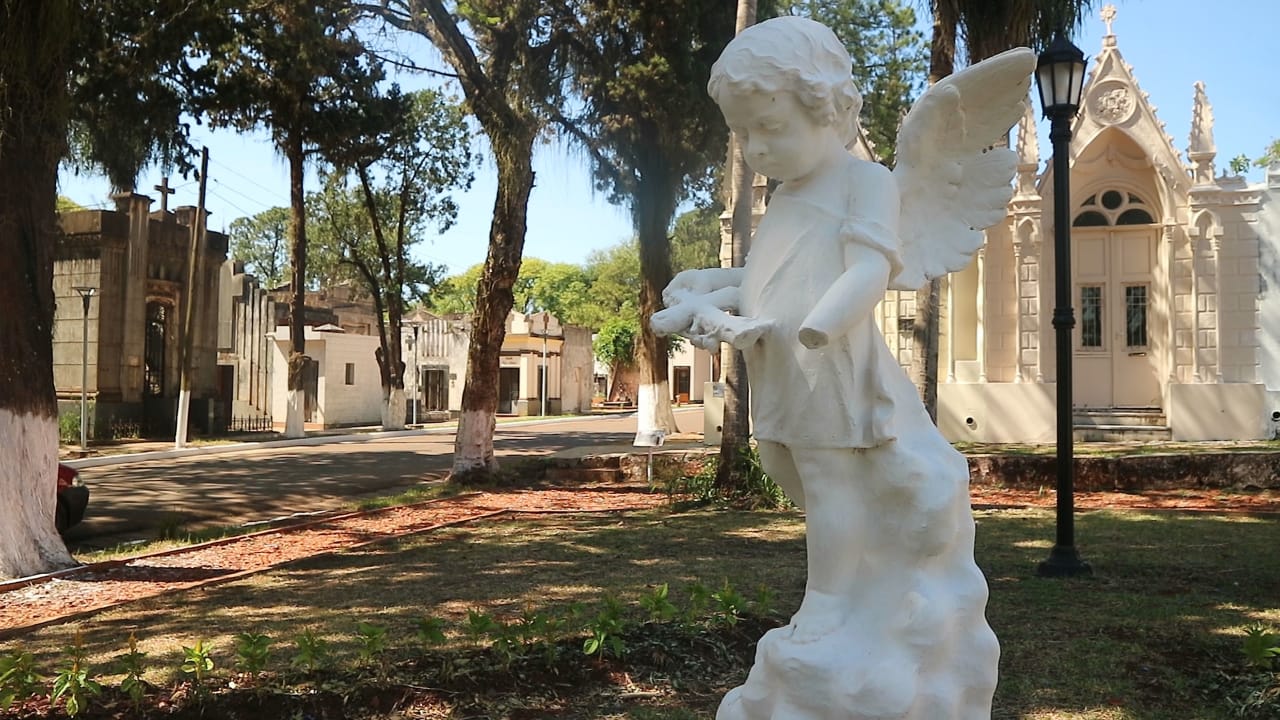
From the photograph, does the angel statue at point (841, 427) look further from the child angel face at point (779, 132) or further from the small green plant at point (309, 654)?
the small green plant at point (309, 654)

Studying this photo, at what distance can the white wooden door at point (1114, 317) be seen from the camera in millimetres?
16250

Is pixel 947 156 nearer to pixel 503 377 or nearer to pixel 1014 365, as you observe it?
pixel 1014 365

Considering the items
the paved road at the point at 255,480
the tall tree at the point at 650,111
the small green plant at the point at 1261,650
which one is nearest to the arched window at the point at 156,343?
the paved road at the point at 255,480

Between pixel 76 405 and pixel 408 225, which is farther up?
pixel 408 225

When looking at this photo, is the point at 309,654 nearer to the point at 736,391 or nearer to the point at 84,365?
the point at 736,391

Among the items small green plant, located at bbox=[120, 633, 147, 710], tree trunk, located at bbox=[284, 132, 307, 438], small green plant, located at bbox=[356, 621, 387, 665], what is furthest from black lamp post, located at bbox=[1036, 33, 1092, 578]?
tree trunk, located at bbox=[284, 132, 307, 438]

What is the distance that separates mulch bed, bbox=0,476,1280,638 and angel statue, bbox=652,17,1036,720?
518 cm

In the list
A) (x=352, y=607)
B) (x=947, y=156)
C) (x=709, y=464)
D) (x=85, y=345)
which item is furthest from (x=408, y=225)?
(x=947, y=156)

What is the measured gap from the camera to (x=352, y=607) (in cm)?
581

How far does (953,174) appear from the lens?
9.93ft

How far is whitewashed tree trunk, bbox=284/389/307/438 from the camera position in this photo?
23672mm

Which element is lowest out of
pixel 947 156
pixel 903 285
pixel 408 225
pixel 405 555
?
pixel 405 555

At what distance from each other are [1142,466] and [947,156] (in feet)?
34.4

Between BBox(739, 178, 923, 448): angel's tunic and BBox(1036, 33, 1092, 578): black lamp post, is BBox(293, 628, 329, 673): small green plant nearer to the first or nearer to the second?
BBox(739, 178, 923, 448): angel's tunic
